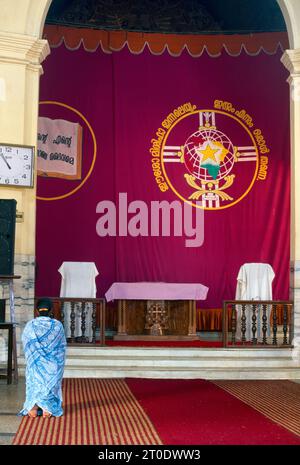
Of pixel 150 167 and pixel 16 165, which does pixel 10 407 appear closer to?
pixel 16 165

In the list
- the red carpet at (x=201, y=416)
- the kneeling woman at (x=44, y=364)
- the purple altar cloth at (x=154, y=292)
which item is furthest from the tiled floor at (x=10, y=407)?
the purple altar cloth at (x=154, y=292)

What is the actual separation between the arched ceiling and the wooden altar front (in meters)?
4.36

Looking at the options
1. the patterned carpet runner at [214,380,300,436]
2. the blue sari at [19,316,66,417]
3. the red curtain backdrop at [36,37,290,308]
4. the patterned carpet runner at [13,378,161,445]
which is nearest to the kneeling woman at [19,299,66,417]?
the blue sari at [19,316,66,417]

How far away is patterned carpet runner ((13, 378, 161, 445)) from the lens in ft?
16.7

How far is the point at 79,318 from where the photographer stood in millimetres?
9758

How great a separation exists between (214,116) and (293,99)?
2823mm

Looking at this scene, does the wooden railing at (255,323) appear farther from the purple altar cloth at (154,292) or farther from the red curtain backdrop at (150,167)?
the red curtain backdrop at (150,167)

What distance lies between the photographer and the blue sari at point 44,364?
20.0ft

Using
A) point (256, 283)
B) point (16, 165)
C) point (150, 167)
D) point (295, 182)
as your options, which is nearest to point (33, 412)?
point (16, 165)

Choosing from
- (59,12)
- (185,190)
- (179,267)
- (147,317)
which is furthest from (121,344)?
(59,12)

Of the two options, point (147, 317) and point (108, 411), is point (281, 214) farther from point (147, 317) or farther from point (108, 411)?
point (108, 411)

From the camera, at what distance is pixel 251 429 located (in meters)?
5.49

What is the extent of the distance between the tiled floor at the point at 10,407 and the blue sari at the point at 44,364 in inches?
7.0

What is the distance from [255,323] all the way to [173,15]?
18.2ft
